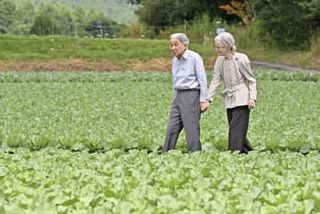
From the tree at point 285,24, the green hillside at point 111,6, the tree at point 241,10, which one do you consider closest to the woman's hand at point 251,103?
the tree at point 285,24

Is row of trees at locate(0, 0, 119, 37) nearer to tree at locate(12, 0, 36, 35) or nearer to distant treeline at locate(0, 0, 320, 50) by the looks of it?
tree at locate(12, 0, 36, 35)

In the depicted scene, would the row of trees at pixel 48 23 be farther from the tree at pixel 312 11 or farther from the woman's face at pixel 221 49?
the woman's face at pixel 221 49

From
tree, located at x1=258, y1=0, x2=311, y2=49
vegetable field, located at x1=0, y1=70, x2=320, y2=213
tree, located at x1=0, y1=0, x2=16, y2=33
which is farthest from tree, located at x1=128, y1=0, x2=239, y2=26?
vegetable field, located at x1=0, y1=70, x2=320, y2=213

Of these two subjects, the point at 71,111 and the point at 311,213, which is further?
the point at 71,111

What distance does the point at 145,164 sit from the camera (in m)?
7.69

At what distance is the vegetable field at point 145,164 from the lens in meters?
5.62

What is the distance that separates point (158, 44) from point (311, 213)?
3939cm

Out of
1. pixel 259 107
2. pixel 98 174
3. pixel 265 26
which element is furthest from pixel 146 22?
pixel 98 174

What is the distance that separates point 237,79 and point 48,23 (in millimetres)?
65647

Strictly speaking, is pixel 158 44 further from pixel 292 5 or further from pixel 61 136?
pixel 61 136

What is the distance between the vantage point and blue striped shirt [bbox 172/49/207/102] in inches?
381

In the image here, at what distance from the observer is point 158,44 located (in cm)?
4453

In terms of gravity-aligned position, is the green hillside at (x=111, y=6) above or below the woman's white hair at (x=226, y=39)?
below

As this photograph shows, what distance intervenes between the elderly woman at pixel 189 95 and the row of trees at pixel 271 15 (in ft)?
102
